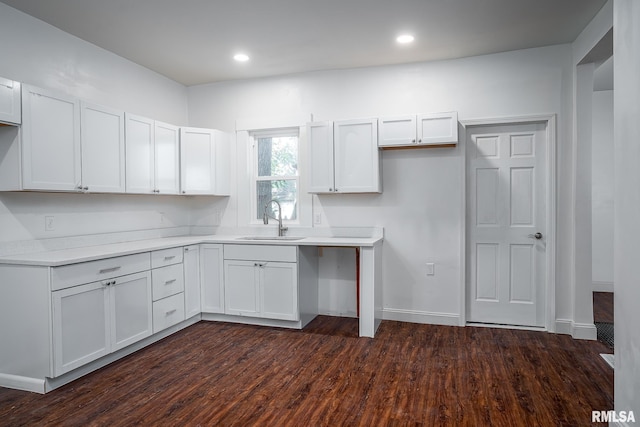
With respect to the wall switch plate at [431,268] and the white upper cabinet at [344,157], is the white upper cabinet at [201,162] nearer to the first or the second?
the white upper cabinet at [344,157]

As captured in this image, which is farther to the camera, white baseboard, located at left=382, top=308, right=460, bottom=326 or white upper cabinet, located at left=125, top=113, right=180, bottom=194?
white baseboard, located at left=382, top=308, right=460, bottom=326

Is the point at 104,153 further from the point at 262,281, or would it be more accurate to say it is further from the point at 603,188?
the point at 603,188

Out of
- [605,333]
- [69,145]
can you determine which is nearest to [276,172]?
[69,145]

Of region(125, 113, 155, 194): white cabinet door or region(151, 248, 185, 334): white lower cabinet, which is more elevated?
region(125, 113, 155, 194): white cabinet door

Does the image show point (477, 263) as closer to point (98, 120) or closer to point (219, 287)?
point (219, 287)

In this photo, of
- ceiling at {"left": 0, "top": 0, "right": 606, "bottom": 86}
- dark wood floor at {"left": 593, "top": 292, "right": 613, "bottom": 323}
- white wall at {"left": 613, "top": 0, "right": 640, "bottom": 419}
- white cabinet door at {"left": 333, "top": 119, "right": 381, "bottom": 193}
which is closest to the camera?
white wall at {"left": 613, "top": 0, "right": 640, "bottom": 419}

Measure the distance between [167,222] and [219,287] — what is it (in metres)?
1.08

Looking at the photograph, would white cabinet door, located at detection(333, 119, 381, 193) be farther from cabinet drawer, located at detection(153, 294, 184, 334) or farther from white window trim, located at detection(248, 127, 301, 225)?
cabinet drawer, located at detection(153, 294, 184, 334)

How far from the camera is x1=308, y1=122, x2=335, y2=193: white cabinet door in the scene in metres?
4.07

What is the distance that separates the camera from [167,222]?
15.1ft

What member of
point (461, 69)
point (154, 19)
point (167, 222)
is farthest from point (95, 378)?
point (461, 69)

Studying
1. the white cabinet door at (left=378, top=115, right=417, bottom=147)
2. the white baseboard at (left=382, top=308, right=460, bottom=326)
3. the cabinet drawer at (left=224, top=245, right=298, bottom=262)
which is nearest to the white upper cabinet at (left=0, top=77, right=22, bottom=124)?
the cabinet drawer at (left=224, top=245, right=298, bottom=262)

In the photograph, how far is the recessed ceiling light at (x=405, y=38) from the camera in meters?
3.51

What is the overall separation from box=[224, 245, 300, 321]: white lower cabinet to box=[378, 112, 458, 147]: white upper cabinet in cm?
144
